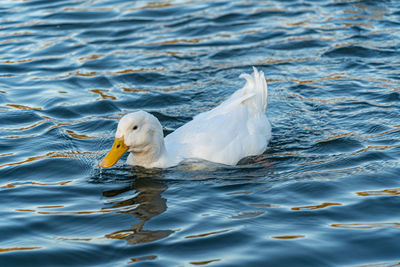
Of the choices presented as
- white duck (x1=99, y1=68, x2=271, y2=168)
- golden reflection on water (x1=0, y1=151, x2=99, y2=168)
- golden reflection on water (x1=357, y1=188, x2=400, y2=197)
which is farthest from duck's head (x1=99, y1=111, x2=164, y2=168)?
golden reflection on water (x1=357, y1=188, x2=400, y2=197)

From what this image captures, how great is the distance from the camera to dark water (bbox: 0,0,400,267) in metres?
5.81

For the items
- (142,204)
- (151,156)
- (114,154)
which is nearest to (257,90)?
(151,156)

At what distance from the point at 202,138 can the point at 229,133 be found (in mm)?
367

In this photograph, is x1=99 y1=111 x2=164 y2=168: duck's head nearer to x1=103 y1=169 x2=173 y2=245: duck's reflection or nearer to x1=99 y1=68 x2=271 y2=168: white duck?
x1=99 y1=68 x2=271 y2=168: white duck

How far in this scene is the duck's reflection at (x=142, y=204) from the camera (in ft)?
19.5

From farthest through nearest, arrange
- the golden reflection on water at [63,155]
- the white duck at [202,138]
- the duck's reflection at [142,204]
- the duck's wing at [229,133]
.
Result: the golden reflection on water at [63,155] → the duck's wing at [229,133] → the white duck at [202,138] → the duck's reflection at [142,204]

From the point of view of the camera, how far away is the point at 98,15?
48.6 ft

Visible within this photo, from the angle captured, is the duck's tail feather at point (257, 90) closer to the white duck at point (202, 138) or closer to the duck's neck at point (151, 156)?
the white duck at point (202, 138)

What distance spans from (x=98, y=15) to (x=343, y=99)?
6.96 meters

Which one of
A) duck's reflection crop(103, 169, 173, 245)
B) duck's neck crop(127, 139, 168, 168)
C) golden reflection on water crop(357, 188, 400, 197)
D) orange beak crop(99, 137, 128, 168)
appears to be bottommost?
golden reflection on water crop(357, 188, 400, 197)

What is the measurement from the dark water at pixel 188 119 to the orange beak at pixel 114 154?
0.26m

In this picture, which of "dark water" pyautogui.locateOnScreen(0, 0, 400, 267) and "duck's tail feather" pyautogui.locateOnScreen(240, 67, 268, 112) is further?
"duck's tail feather" pyautogui.locateOnScreen(240, 67, 268, 112)

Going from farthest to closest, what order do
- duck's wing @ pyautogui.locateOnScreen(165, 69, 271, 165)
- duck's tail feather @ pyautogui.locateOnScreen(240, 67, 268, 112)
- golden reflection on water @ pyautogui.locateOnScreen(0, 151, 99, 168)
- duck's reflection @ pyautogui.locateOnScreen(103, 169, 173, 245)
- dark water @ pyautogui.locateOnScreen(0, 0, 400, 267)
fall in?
duck's tail feather @ pyautogui.locateOnScreen(240, 67, 268, 112)
golden reflection on water @ pyautogui.locateOnScreen(0, 151, 99, 168)
duck's wing @ pyautogui.locateOnScreen(165, 69, 271, 165)
duck's reflection @ pyautogui.locateOnScreen(103, 169, 173, 245)
dark water @ pyautogui.locateOnScreen(0, 0, 400, 267)

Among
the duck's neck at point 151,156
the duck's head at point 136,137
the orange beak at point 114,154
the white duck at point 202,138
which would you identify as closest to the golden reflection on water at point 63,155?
the white duck at point 202,138
